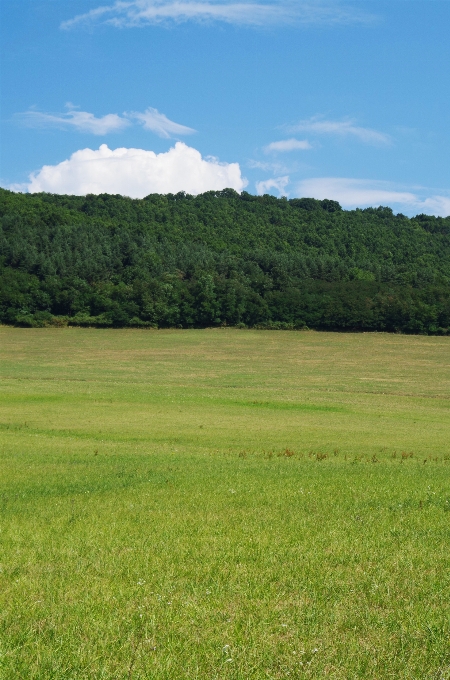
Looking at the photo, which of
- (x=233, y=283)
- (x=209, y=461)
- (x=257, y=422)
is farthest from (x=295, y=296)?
(x=209, y=461)

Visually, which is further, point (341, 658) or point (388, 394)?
point (388, 394)

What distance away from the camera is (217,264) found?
135m

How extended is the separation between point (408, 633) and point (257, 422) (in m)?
24.5

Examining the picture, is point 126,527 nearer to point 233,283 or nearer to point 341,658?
point 341,658

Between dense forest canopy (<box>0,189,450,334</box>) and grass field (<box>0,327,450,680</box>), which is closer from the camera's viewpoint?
grass field (<box>0,327,450,680</box>)

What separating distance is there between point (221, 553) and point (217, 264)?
128 m

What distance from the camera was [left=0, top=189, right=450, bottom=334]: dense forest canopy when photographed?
111 meters

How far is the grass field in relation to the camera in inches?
218

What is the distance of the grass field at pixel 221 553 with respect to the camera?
554 centimetres

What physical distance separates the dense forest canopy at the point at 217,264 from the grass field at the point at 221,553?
85197 millimetres

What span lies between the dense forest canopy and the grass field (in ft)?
280

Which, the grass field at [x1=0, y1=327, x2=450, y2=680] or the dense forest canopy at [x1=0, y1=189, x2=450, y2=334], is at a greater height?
the dense forest canopy at [x1=0, y1=189, x2=450, y2=334]

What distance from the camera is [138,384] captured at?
5325 cm

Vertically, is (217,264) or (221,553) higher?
(217,264)
